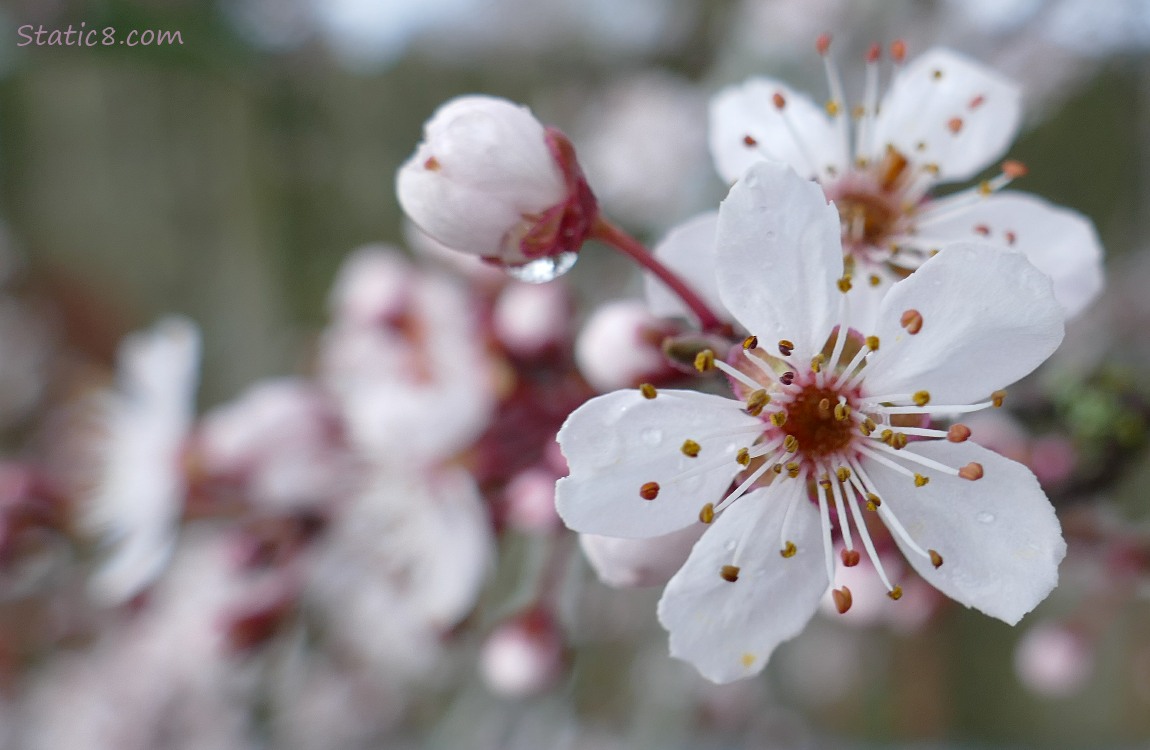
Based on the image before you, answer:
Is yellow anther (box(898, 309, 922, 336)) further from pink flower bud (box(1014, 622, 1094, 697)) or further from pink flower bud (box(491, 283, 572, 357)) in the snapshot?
pink flower bud (box(1014, 622, 1094, 697))

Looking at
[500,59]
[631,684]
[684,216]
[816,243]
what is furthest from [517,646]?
[500,59]

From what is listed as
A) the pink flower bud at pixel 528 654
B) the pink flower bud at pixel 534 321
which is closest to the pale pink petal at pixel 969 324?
the pink flower bud at pixel 534 321

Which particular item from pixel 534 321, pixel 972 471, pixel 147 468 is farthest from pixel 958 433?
pixel 147 468

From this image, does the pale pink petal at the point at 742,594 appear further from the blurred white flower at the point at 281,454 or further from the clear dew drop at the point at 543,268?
the blurred white flower at the point at 281,454

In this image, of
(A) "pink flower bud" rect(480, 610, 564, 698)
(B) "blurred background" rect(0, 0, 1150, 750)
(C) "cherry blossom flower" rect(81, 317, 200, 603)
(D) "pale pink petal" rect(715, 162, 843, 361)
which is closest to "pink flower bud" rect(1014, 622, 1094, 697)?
(B) "blurred background" rect(0, 0, 1150, 750)

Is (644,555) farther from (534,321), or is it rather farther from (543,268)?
(534,321)
